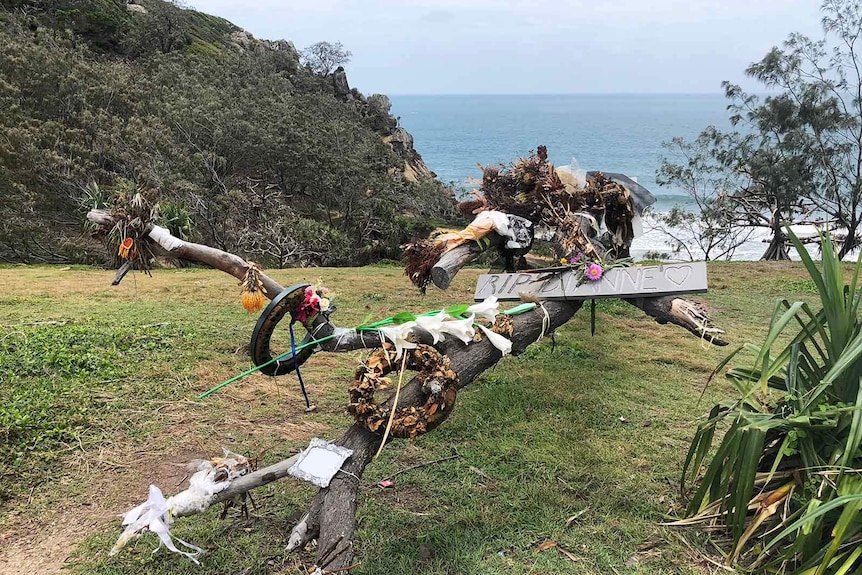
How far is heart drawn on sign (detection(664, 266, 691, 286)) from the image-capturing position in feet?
13.5

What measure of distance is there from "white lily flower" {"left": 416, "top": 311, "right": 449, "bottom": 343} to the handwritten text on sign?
1288 mm

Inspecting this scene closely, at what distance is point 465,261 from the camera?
4109 mm

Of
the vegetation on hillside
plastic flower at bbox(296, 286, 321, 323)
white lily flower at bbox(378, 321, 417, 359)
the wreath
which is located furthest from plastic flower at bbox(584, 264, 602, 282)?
the vegetation on hillside

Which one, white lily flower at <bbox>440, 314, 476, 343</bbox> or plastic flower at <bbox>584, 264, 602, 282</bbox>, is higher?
plastic flower at <bbox>584, 264, 602, 282</bbox>

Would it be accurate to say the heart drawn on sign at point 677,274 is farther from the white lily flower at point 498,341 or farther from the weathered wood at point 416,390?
the white lily flower at point 498,341

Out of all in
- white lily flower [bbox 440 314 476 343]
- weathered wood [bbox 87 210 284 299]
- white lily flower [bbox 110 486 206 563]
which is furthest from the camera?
white lily flower [bbox 440 314 476 343]

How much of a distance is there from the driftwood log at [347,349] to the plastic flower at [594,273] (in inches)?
10.2

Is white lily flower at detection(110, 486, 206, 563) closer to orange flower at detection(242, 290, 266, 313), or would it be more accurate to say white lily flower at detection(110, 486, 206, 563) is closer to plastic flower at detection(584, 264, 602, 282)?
orange flower at detection(242, 290, 266, 313)

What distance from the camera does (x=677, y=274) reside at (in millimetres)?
4199

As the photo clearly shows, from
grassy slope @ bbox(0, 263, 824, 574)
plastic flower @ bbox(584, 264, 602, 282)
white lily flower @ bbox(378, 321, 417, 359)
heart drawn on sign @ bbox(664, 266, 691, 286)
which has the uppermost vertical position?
heart drawn on sign @ bbox(664, 266, 691, 286)

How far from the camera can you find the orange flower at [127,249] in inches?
118

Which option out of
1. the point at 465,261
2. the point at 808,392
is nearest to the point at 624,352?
the point at 465,261

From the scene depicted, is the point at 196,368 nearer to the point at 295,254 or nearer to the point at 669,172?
the point at 295,254

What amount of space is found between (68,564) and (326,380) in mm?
2634
